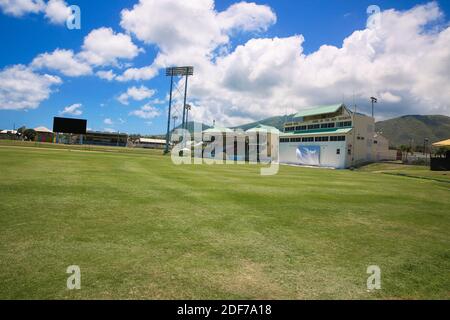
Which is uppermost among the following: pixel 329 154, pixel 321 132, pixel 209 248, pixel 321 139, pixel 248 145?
pixel 321 132

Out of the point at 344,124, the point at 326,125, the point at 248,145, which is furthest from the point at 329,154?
the point at 248,145

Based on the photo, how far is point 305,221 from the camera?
10.4 meters

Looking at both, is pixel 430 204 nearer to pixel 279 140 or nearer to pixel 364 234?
pixel 364 234

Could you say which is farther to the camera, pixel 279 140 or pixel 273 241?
pixel 279 140

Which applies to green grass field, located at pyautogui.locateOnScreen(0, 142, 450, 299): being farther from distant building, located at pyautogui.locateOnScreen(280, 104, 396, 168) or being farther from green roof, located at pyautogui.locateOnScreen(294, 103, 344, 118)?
green roof, located at pyautogui.locateOnScreen(294, 103, 344, 118)

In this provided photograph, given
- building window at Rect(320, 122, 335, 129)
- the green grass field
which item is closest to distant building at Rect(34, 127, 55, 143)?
building window at Rect(320, 122, 335, 129)

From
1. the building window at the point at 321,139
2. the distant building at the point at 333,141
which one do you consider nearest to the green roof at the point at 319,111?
the distant building at the point at 333,141

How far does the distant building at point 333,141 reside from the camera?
63.9 meters

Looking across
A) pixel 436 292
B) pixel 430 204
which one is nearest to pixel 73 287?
pixel 436 292

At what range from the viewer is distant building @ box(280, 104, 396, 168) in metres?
63.9

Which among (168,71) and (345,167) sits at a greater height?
(168,71)

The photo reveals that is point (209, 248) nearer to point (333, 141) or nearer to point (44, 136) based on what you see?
point (333, 141)

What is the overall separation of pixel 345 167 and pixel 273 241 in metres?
59.6

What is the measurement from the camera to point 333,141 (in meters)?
65.7
